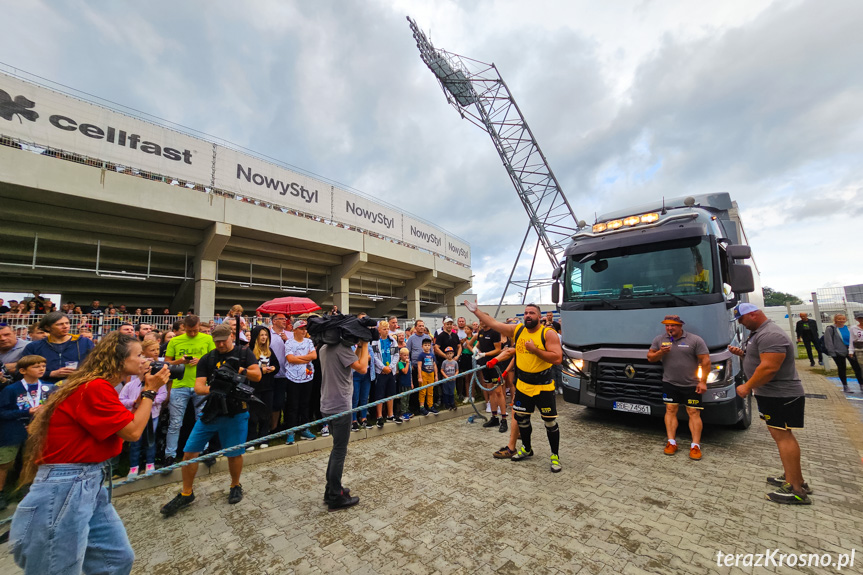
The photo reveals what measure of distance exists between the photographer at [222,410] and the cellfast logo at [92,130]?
15864 millimetres

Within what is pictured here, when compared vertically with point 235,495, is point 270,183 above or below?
above

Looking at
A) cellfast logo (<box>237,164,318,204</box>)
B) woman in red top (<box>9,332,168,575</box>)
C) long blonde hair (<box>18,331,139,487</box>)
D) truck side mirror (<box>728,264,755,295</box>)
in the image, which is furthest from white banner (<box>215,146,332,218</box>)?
truck side mirror (<box>728,264,755,295</box>)

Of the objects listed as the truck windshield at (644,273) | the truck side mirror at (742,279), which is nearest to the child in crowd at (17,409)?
the truck windshield at (644,273)

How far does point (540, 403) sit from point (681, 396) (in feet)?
6.95

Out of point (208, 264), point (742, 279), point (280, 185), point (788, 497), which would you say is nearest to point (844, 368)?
point (742, 279)

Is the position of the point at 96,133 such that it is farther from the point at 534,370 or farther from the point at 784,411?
the point at 784,411

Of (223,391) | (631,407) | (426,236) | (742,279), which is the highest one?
(426,236)

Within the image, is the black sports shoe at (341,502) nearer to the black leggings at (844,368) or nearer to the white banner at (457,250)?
the black leggings at (844,368)

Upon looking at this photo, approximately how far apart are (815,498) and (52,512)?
19.3 feet

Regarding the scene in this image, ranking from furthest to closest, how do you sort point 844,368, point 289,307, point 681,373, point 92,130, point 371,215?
point 371,215 → point 92,130 → point 844,368 → point 289,307 → point 681,373

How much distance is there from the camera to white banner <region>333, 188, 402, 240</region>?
2162 cm

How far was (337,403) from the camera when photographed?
355cm

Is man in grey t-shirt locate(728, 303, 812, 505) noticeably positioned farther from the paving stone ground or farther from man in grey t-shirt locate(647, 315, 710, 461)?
man in grey t-shirt locate(647, 315, 710, 461)

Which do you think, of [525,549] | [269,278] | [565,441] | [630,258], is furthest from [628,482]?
[269,278]
